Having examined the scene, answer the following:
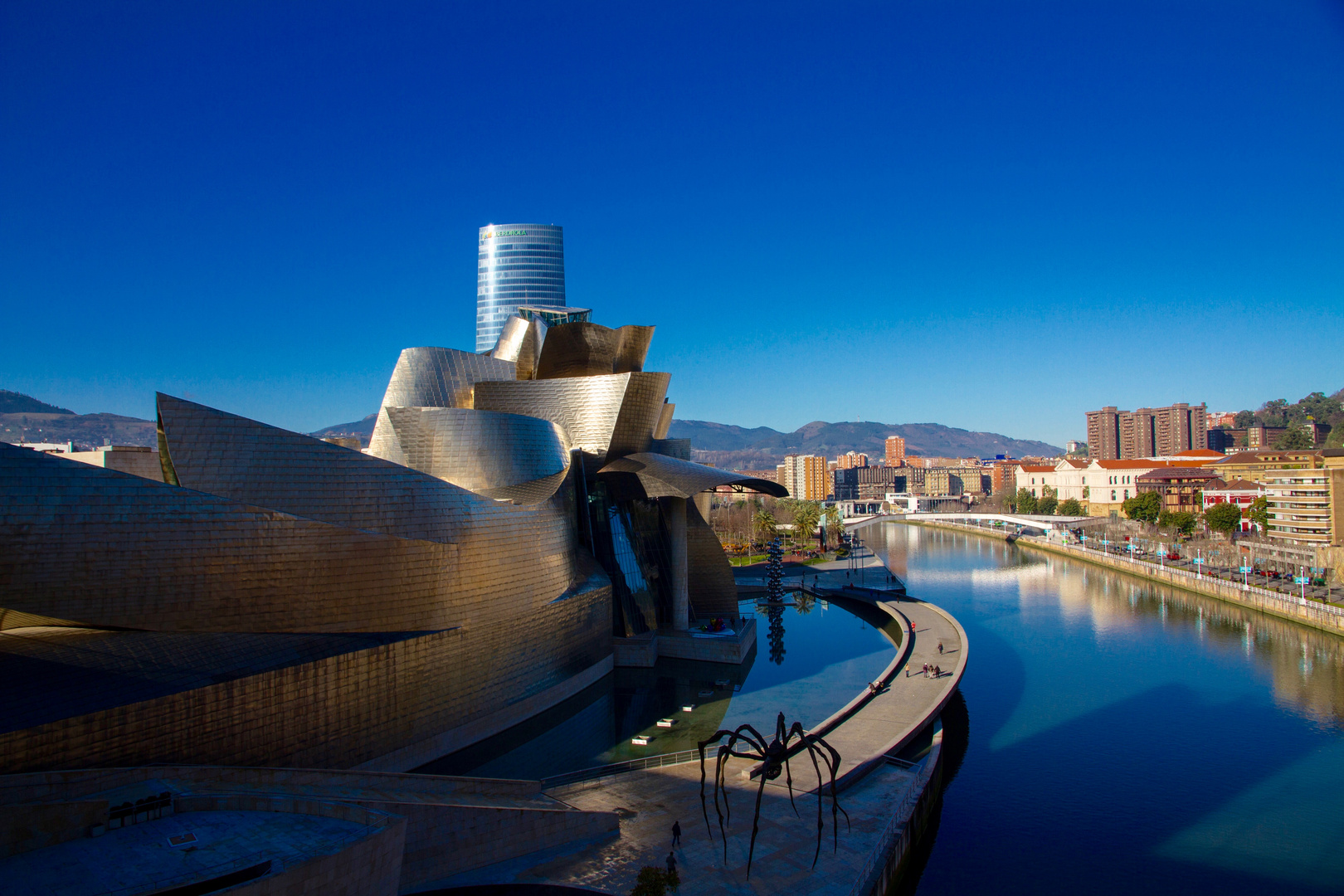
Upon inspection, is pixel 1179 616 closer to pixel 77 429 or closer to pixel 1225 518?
pixel 1225 518

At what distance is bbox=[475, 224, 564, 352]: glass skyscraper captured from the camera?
126m

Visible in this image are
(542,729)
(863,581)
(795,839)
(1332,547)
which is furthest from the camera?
(863,581)

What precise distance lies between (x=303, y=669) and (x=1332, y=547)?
6252 centimetres

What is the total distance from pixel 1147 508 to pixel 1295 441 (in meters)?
57.4

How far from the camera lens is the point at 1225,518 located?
73.5 m

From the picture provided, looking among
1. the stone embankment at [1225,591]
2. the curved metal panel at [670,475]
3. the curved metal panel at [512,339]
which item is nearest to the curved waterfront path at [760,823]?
the curved metal panel at [670,475]

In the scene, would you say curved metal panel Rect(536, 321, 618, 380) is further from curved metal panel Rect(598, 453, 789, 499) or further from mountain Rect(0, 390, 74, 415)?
mountain Rect(0, 390, 74, 415)

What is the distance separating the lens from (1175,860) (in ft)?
59.7

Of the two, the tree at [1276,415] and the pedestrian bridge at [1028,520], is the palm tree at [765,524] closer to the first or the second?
the pedestrian bridge at [1028,520]

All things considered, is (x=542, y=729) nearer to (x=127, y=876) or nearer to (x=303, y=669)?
(x=303, y=669)

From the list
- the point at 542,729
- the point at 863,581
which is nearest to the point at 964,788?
the point at 542,729

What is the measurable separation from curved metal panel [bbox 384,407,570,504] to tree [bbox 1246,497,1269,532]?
236 feet

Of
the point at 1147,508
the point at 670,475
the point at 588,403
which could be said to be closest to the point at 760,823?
the point at 670,475

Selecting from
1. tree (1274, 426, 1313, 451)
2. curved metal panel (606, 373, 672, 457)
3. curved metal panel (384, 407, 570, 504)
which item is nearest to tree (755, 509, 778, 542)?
curved metal panel (606, 373, 672, 457)
